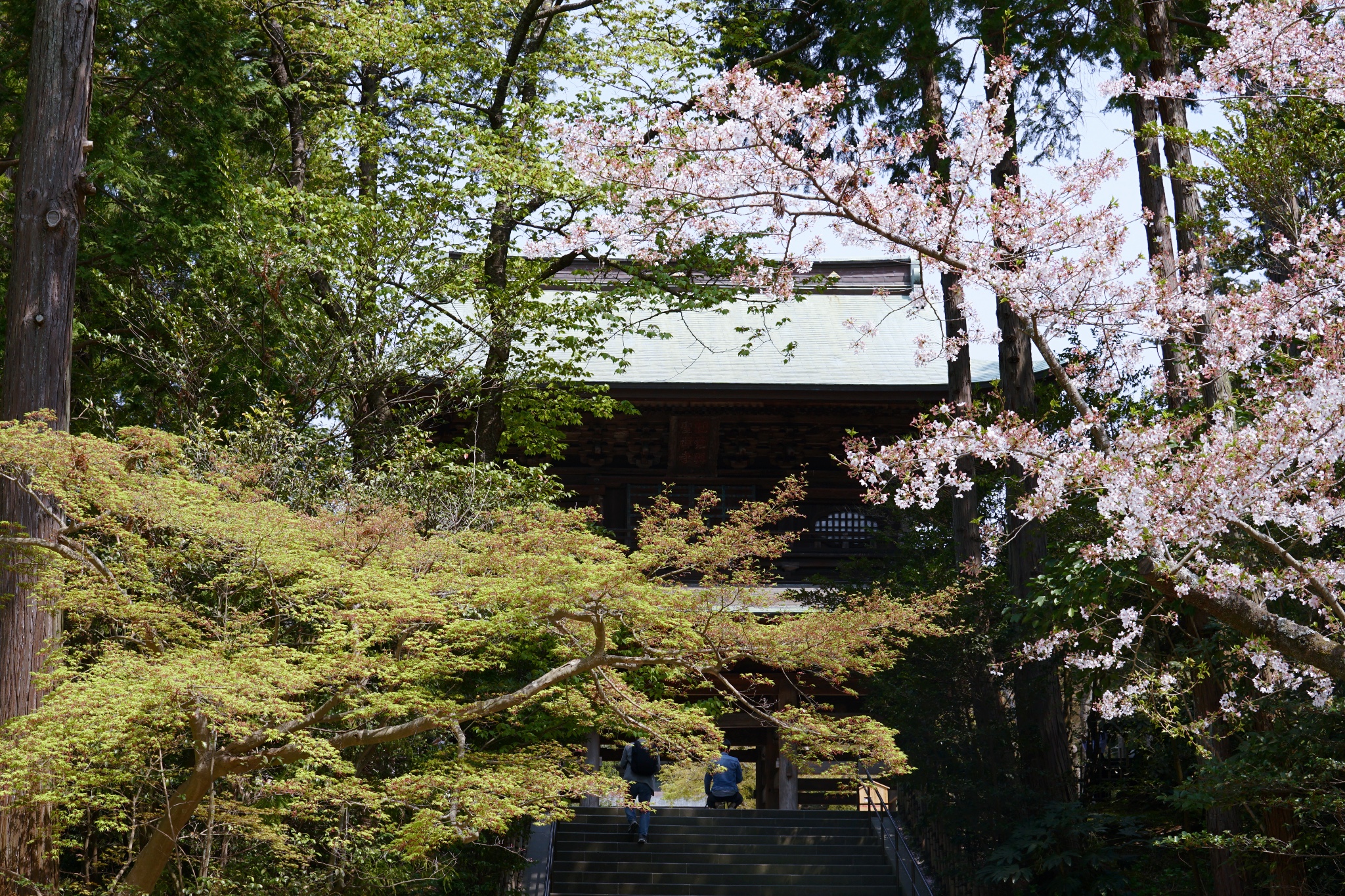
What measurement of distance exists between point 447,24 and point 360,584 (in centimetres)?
823

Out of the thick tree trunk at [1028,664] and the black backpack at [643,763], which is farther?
the black backpack at [643,763]

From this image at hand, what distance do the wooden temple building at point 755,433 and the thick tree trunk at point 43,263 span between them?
19.1ft

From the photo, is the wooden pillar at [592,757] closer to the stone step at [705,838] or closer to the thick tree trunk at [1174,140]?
the stone step at [705,838]

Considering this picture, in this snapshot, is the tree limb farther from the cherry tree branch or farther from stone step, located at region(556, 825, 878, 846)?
stone step, located at region(556, 825, 878, 846)

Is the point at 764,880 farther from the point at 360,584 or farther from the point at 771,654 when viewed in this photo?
the point at 360,584

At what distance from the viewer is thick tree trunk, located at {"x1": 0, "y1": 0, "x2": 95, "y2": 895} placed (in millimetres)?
8055

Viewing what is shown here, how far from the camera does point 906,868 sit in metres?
10.7

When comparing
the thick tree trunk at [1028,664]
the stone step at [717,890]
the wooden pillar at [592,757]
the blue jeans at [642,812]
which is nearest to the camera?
the thick tree trunk at [1028,664]

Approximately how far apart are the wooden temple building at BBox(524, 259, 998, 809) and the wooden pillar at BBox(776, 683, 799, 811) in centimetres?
2

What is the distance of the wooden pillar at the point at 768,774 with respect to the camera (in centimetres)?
1641

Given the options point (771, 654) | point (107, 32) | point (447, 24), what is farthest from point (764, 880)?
point (107, 32)

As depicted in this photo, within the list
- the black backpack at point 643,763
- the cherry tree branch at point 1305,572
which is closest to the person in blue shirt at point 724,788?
the black backpack at point 643,763

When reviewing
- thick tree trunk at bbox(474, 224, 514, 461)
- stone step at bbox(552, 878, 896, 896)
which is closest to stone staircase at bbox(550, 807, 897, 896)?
stone step at bbox(552, 878, 896, 896)

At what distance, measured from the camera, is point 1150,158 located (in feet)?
29.9
